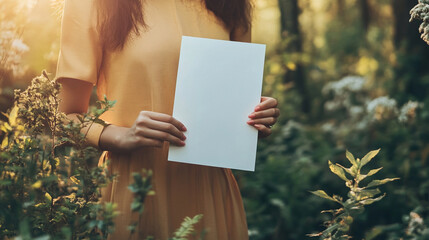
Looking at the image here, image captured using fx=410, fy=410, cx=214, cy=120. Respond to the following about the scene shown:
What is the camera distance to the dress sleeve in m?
1.49

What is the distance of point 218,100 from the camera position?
1508 mm

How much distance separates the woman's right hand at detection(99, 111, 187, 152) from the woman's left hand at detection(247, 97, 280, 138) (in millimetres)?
258

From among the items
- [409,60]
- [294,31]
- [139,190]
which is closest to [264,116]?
[139,190]

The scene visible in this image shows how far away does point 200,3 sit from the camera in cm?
176

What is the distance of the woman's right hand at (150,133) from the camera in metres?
1.42

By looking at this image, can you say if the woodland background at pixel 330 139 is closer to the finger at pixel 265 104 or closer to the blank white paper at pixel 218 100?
the blank white paper at pixel 218 100

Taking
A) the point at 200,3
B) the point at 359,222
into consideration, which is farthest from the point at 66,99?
the point at 359,222

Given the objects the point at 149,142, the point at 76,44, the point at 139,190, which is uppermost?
the point at 76,44

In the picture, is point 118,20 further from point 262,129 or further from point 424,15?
point 424,15

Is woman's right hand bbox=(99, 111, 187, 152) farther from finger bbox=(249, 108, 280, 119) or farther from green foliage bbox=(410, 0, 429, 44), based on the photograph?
green foliage bbox=(410, 0, 429, 44)

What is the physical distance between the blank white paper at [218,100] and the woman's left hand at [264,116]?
0.02 metres

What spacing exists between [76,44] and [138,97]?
294 mm

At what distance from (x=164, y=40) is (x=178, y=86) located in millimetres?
216

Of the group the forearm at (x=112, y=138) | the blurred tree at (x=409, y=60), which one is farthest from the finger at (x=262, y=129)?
the blurred tree at (x=409, y=60)
